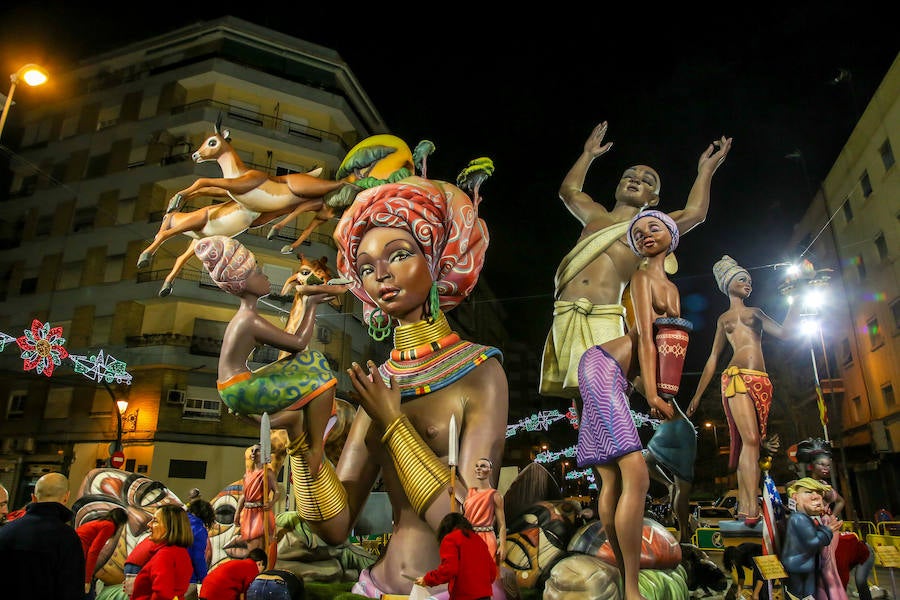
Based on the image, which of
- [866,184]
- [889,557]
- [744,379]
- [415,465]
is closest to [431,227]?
[415,465]

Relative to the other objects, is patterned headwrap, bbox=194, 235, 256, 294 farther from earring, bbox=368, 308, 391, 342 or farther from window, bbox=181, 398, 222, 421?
window, bbox=181, 398, 222, 421

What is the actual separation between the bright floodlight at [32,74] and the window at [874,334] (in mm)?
8529

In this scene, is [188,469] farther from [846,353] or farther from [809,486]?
[809,486]

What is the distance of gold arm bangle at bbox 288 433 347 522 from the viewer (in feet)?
8.11

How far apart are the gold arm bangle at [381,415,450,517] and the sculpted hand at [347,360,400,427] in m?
0.04

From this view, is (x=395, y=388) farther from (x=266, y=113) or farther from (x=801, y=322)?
(x=266, y=113)

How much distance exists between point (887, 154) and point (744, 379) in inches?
147

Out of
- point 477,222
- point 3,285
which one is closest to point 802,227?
point 477,222

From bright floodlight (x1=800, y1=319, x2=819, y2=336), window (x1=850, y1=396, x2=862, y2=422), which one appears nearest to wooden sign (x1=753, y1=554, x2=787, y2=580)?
bright floodlight (x1=800, y1=319, x2=819, y2=336)

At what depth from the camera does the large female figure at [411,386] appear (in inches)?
91.7

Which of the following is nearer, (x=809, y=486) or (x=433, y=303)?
(x=433, y=303)

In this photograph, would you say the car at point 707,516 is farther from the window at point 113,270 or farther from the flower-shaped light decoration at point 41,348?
the window at point 113,270

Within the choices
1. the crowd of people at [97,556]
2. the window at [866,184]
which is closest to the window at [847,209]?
the window at [866,184]

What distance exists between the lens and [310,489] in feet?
8.10
